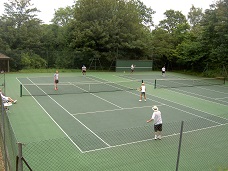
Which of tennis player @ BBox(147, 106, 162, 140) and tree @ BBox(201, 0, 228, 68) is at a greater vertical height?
tree @ BBox(201, 0, 228, 68)

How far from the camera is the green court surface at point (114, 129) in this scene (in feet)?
32.5

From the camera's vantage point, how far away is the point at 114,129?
45.6 feet

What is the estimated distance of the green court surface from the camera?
9.91 metres

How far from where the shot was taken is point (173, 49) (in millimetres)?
49438

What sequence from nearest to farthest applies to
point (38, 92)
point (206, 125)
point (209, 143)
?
point (209, 143)
point (206, 125)
point (38, 92)

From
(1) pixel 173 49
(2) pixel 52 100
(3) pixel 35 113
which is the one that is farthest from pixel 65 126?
(1) pixel 173 49

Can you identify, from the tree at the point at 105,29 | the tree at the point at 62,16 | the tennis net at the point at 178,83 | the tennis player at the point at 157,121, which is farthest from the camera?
the tree at the point at 62,16

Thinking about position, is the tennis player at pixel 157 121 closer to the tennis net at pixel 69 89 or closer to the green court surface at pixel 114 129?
the green court surface at pixel 114 129

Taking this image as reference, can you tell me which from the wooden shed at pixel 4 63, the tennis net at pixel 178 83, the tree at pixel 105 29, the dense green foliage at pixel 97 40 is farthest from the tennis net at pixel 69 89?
the tree at pixel 105 29

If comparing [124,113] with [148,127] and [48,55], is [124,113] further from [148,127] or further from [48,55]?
[48,55]

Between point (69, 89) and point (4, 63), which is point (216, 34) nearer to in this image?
point (69, 89)

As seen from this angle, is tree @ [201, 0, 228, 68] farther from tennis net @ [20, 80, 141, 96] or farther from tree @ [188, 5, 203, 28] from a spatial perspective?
tree @ [188, 5, 203, 28]

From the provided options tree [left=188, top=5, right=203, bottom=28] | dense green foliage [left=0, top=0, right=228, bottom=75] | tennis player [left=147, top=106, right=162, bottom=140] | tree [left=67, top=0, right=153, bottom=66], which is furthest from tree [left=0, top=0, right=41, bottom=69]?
tree [left=188, top=5, right=203, bottom=28]

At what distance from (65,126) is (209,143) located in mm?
7271
